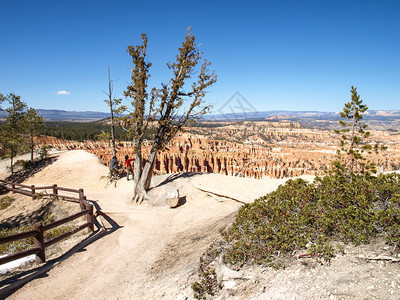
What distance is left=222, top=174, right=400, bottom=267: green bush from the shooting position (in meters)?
4.12

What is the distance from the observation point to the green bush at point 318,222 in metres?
4.12

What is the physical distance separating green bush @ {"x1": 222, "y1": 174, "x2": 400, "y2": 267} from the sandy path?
1.41 meters

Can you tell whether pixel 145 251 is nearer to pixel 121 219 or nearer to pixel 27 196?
pixel 121 219

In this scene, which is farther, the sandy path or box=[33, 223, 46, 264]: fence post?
box=[33, 223, 46, 264]: fence post

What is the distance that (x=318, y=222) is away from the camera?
4.73m

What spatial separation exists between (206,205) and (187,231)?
8.99 ft

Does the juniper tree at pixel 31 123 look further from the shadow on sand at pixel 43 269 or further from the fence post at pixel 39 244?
the fence post at pixel 39 244

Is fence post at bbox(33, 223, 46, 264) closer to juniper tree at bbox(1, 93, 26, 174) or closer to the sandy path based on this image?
the sandy path

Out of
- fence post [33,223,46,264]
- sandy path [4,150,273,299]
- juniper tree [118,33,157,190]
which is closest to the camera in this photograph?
sandy path [4,150,273,299]

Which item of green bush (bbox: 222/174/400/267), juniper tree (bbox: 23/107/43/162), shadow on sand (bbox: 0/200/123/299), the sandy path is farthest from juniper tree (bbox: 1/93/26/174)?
green bush (bbox: 222/174/400/267)

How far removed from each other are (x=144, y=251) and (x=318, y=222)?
16.8ft

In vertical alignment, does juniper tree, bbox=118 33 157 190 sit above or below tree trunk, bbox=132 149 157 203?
above

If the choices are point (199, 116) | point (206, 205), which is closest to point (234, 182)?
point (206, 205)

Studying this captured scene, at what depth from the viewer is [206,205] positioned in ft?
36.2
